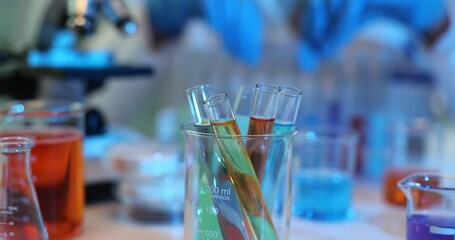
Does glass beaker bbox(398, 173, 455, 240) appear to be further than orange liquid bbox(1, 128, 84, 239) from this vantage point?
No

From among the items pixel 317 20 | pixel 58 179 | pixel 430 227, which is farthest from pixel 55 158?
pixel 317 20

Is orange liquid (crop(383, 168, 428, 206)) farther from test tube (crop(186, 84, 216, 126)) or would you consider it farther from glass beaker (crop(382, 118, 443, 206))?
test tube (crop(186, 84, 216, 126))

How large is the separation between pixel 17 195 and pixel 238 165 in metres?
0.28

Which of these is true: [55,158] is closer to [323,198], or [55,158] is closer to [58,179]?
[58,179]

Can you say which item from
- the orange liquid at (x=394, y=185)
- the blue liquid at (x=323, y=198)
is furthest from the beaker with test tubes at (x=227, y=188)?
the orange liquid at (x=394, y=185)

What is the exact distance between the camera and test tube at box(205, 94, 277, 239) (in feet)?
2.24

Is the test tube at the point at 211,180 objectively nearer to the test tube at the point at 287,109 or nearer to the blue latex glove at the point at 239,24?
the test tube at the point at 287,109

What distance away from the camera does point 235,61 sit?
1563mm

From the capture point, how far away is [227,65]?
160cm

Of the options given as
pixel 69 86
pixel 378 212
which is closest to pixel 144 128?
pixel 69 86

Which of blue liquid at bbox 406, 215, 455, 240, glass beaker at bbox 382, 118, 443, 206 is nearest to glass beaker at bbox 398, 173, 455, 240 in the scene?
blue liquid at bbox 406, 215, 455, 240

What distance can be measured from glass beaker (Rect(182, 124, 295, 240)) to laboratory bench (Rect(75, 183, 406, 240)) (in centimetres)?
17

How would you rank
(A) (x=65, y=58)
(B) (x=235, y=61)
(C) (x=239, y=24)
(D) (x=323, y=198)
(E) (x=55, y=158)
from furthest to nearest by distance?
(B) (x=235, y=61) → (C) (x=239, y=24) → (A) (x=65, y=58) → (D) (x=323, y=198) → (E) (x=55, y=158)

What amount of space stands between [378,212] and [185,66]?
77cm
